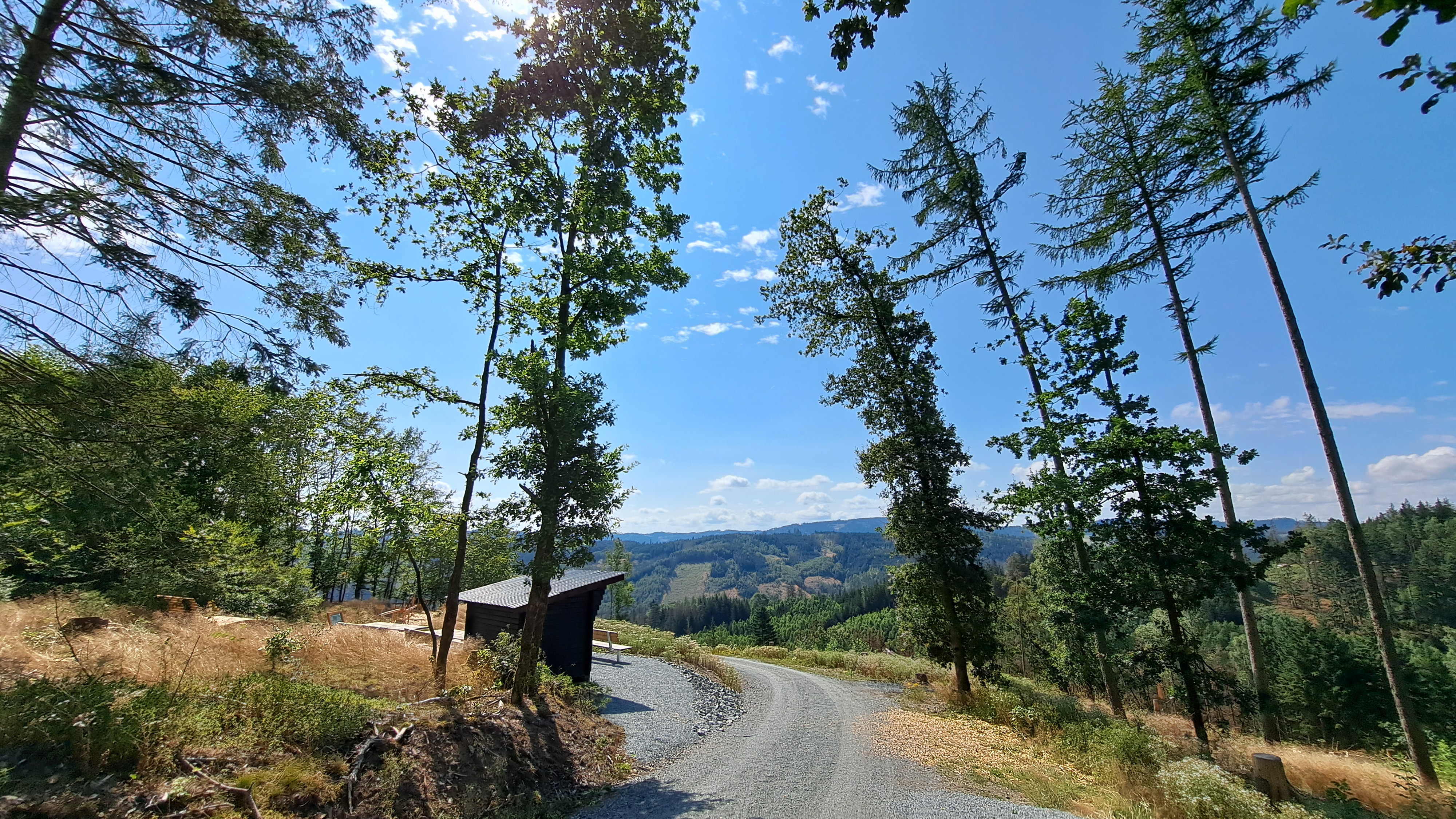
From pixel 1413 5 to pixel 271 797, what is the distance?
33.2 ft

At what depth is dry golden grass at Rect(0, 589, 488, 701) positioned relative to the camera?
6340 mm

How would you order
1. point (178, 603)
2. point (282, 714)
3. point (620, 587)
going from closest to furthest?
point (282, 714) → point (178, 603) → point (620, 587)

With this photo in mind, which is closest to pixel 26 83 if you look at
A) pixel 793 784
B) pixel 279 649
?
pixel 279 649

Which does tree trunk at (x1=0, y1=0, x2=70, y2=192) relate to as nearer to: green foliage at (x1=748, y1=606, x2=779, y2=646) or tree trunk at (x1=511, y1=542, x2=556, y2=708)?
tree trunk at (x1=511, y1=542, x2=556, y2=708)

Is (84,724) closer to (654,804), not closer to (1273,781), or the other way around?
(654,804)

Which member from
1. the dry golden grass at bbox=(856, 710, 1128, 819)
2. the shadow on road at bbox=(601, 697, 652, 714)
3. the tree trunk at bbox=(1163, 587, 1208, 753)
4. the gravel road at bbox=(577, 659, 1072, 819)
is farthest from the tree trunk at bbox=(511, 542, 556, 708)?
the tree trunk at bbox=(1163, 587, 1208, 753)

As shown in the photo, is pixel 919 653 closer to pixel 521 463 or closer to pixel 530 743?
pixel 530 743

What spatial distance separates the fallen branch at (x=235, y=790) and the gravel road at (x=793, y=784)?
3802 millimetres

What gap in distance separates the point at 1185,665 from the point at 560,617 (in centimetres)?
1456

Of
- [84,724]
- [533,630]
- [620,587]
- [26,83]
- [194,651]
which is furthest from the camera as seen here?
[620,587]

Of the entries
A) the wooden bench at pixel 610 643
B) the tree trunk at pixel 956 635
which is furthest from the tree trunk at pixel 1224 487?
the wooden bench at pixel 610 643

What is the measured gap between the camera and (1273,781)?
298 inches

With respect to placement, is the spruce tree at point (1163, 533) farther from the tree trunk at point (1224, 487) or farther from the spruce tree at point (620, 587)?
the spruce tree at point (620, 587)

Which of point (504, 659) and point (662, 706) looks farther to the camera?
point (662, 706)
